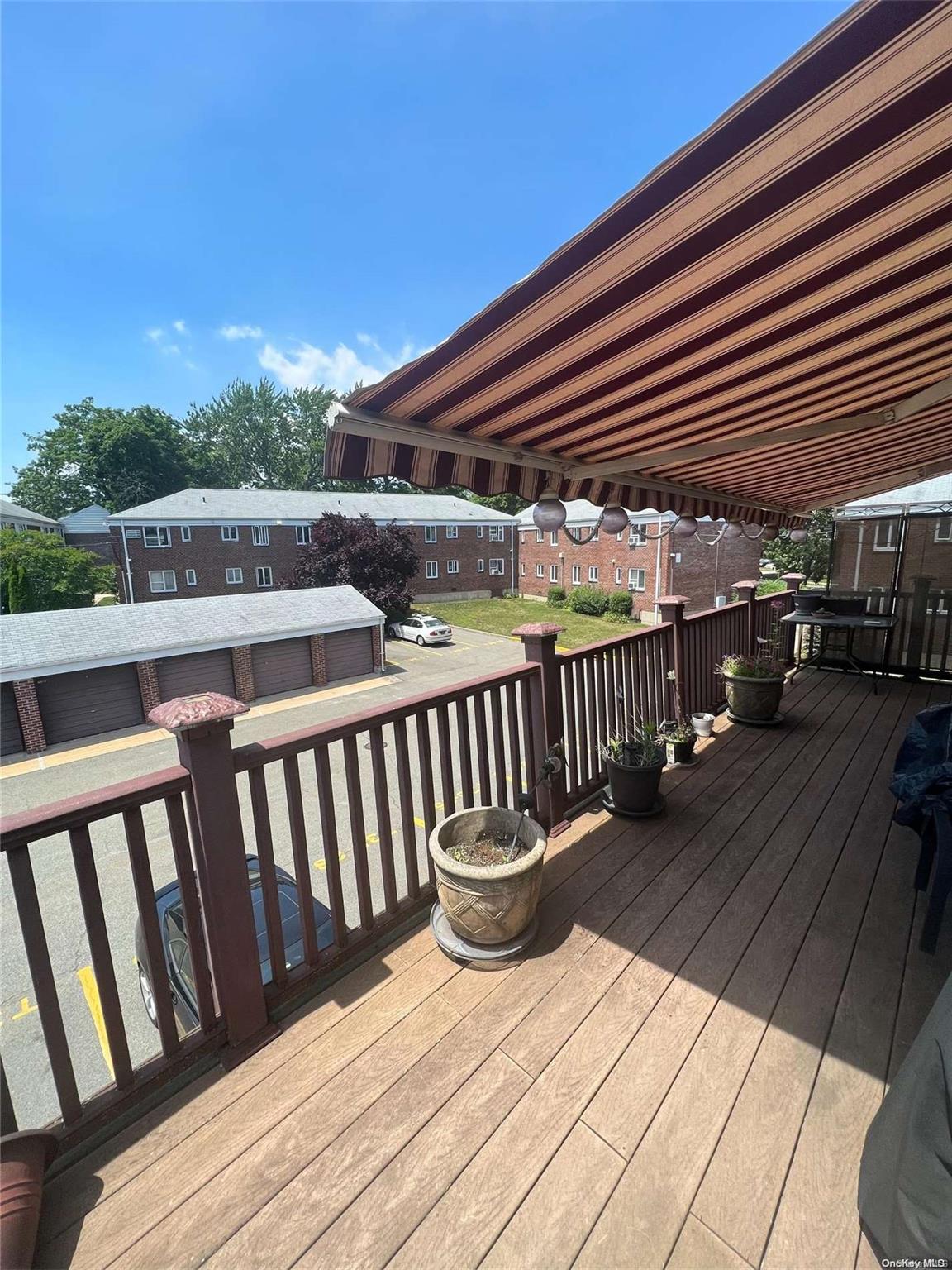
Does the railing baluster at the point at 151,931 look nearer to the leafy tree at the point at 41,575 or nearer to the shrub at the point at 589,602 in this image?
the leafy tree at the point at 41,575

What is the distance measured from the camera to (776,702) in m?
4.53

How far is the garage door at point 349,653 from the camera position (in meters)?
16.5

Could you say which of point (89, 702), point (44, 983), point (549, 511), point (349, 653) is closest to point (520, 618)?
point (349, 653)

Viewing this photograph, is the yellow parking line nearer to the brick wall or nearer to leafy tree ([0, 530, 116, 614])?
leafy tree ([0, 530, 116, 614])

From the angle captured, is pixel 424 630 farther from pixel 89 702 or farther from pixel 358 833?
pixel 358 833

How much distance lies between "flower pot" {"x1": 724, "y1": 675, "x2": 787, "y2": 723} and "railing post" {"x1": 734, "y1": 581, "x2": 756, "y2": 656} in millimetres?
1133

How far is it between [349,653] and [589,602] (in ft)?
41.3

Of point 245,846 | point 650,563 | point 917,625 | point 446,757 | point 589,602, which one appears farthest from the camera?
point 589,602

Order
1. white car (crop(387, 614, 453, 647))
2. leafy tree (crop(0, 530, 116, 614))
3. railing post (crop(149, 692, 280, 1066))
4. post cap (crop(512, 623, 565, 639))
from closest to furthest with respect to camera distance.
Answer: railing post (crop(149, 692, 280, 1066)) < post cap (crop(512, 623, 565, 639)) < leafy tree (crop(0, 530, 116, 614)) < white car (crop(387, 614, 453, 647))

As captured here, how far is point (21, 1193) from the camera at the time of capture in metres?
1.20

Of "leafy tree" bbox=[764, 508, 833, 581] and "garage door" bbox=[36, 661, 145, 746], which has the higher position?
"leafy tree" bbox=[764, 508, 833, 581]

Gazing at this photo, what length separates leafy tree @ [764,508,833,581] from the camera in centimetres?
2366

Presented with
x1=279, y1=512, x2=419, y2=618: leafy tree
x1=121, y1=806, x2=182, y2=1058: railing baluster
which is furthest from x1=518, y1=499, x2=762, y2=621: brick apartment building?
x1=121, y1=806, x2=182, y2=1058: railing baluster

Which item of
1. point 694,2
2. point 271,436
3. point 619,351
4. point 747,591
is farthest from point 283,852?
point 271,436
